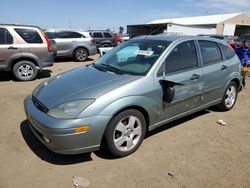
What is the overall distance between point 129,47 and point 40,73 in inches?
226

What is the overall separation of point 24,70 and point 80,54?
16.0 feet

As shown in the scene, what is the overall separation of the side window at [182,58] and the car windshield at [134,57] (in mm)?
182

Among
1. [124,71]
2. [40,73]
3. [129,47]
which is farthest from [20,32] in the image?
[124,71]

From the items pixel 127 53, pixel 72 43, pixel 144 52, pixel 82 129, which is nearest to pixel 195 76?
pixel 144 52

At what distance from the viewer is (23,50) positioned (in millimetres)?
7418

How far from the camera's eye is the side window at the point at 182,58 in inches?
144

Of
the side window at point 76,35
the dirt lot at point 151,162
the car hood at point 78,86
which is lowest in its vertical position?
the dirt lot at point 151,162

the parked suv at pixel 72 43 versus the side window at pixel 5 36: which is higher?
the side window at pixel 5 36

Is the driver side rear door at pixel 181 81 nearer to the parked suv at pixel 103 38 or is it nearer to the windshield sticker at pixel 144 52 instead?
the windshield sticker at pixel 144 52

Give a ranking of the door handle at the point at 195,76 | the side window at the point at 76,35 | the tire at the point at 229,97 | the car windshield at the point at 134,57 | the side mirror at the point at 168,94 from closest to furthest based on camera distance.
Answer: the side mirror at the point at 168,94
the car windshield at the point at 134,57
the door handle at the point at 195,76
the tire at the point at 229,97
the side window at the point at 76,35

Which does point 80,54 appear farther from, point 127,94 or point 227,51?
point 127,94

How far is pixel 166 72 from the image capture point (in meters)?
3.58

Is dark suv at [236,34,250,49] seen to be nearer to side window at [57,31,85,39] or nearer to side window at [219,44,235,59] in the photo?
side window at [57,31,85,39]

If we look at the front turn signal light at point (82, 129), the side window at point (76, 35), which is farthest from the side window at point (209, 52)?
the side window at point (76, 35)
